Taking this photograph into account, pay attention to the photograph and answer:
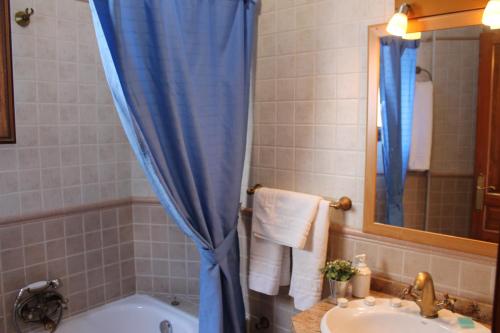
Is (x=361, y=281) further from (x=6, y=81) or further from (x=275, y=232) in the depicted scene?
(x=6, y=81)

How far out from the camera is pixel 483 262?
4.51 ft

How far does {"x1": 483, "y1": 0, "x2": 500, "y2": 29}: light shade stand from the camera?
1.28 m

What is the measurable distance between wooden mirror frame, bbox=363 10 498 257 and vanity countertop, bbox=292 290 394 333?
26 centimetres

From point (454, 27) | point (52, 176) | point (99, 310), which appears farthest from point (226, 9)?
point (99, 310)

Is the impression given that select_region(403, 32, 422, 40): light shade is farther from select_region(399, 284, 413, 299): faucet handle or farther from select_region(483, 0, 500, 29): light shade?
select_region(399, 284, 413, 299): faucet handle

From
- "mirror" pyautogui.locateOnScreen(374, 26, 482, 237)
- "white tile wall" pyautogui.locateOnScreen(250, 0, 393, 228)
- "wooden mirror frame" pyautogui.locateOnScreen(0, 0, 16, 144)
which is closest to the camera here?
"mirror" pyautogui.locateOnScreen(374, 26, 482, 237)

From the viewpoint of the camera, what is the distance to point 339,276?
1.55m

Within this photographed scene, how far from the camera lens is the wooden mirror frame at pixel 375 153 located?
1.37 m

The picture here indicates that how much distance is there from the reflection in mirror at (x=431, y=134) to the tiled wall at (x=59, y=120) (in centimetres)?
145

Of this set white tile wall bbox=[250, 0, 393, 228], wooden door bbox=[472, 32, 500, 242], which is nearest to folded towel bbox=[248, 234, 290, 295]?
white tile wall bbox=[250, 0, 393, 228]

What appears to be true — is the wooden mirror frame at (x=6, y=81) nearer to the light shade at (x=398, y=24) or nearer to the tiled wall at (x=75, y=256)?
the tiled wall at (x=75, y=256)

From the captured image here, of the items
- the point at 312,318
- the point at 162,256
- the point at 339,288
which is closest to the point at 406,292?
the point at 339,288

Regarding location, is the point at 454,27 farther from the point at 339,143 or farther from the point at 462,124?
the point at 339,143

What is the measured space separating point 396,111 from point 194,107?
0.78 metres
